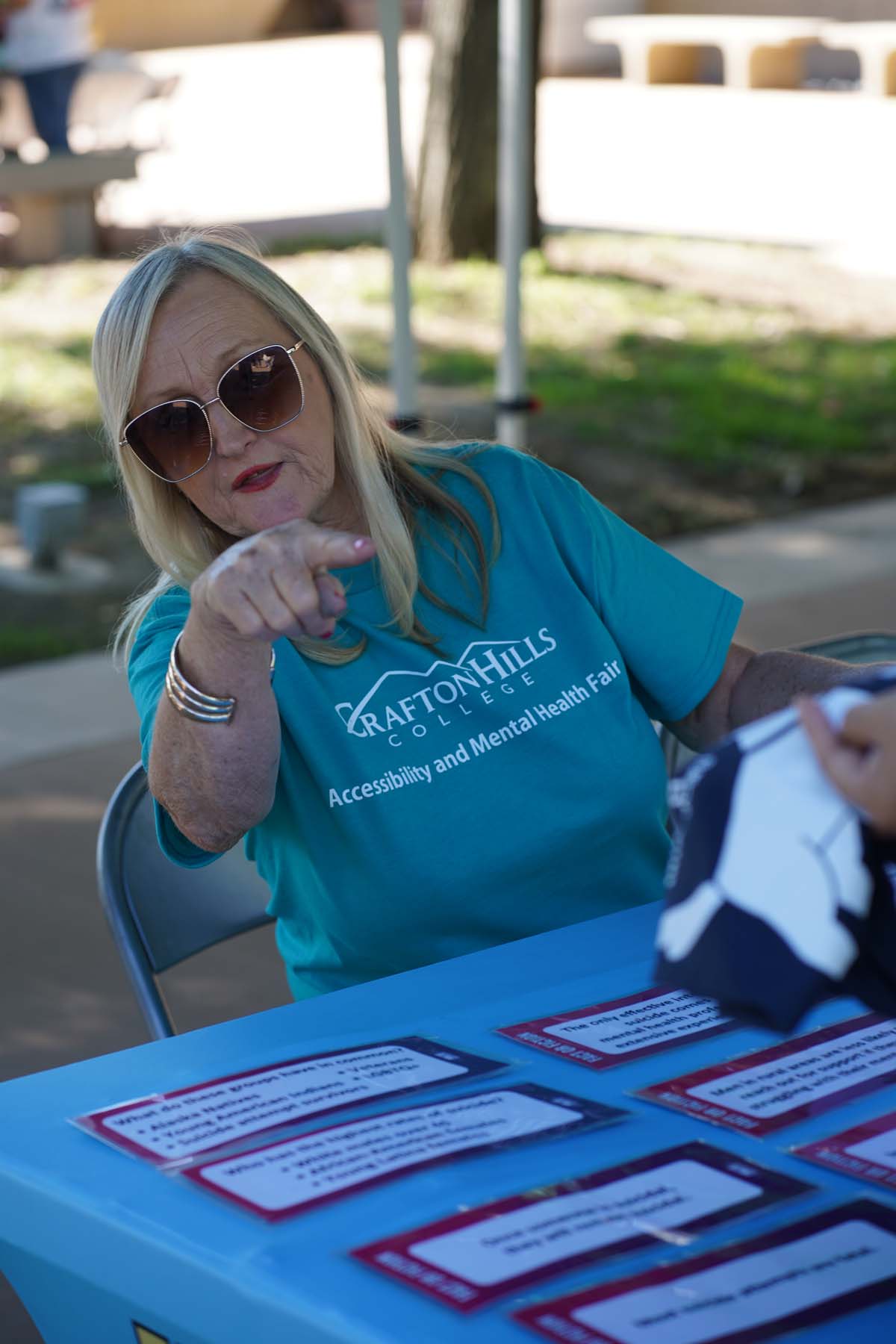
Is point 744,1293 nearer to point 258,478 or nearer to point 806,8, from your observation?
point 258,478

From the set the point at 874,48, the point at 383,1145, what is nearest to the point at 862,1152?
the point at 383,1145

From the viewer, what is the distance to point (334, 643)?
6.69 ft

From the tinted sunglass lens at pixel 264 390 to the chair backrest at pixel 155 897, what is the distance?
0.51 meters

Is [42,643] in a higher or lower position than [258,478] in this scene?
lower

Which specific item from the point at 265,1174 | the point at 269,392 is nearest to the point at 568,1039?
the point at 265,1174

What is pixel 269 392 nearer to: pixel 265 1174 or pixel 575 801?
pixel 575 801

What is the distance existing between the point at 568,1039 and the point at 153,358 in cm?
90

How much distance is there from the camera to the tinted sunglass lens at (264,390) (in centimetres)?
199

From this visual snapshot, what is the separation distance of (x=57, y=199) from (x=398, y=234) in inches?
271

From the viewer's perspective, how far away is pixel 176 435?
1989 mm

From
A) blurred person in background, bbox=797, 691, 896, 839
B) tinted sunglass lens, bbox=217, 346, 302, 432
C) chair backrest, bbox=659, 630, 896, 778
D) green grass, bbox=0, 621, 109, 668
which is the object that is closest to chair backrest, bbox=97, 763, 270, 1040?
tinted sunglass lens, bbox=217, 346, 302, 432

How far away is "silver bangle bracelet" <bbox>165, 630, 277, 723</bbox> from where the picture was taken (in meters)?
1.73

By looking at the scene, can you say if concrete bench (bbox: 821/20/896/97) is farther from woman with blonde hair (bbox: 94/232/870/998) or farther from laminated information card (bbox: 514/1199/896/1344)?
laminated information card (bbox: 514/1199/896/1344)

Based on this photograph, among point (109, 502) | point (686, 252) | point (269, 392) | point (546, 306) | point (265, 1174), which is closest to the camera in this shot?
point (265, 1174)
